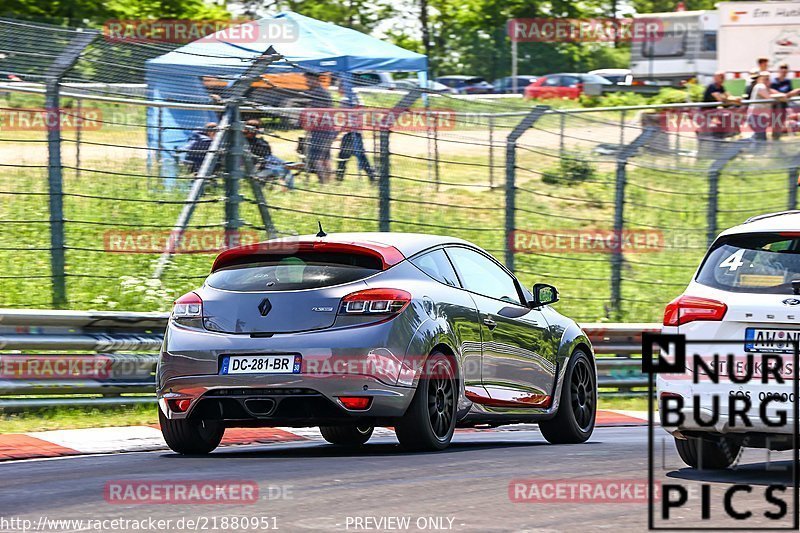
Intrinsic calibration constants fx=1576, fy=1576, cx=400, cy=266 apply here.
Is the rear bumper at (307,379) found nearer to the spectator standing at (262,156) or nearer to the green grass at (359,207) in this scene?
the green grass at (359,207)

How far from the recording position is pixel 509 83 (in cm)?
5541

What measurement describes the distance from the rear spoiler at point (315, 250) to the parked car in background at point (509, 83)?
44096mm

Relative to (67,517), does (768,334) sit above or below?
above

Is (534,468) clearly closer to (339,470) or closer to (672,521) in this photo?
(339,470)

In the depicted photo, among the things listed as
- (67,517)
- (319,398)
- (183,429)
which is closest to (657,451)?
(319,398)

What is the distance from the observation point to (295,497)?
7.69 metres

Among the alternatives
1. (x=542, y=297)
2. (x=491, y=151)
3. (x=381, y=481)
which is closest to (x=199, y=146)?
(x=491, y=151)

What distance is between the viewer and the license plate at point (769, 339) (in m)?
8.73

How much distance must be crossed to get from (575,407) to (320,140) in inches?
184

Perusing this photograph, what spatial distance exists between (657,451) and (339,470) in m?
2.53

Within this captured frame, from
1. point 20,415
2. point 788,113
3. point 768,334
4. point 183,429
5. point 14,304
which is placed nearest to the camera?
point 768,334
